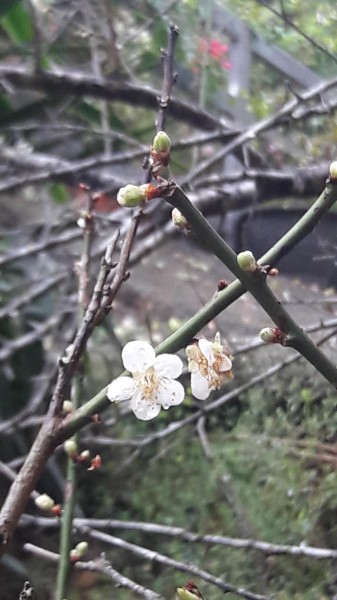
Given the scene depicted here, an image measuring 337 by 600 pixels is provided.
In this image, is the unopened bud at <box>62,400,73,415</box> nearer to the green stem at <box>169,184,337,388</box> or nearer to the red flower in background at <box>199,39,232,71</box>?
the green stem at <box>169,184,337,388</box>

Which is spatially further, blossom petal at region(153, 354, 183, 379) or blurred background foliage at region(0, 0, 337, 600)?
blurred background foliage at region(0, 0, 337, 600)

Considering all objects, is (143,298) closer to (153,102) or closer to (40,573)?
(153,102)

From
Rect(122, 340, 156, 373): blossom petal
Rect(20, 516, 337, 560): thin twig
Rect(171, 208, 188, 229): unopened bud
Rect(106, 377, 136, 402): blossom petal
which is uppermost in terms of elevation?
Rect(171, 208, 188, 229): unopened bud

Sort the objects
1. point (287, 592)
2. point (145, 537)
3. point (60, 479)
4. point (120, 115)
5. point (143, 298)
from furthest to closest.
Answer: point (120, 115), point (143, 298), point (60, 479), point (145, 537), point (287, 592)

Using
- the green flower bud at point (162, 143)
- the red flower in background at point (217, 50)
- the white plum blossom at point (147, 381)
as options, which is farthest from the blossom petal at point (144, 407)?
the red flower in background at point (217, 50)

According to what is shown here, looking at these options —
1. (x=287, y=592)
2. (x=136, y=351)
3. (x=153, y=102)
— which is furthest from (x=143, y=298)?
(x=136, y=351)

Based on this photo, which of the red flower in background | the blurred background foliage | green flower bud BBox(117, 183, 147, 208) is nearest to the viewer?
green flower bud BBox(117, 183, 147, 208)

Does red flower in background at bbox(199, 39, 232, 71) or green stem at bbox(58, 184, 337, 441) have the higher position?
red flower in background at bbox(199, 39, 232, 71)

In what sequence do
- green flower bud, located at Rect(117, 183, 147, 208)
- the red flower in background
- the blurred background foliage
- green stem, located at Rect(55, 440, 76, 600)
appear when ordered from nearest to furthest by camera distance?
green flower bud, located at Rect(117, 183, 147, 208) < green stem, located at Rect(55, 440, 76, 600) < the blurred background foliage < the red flower in background

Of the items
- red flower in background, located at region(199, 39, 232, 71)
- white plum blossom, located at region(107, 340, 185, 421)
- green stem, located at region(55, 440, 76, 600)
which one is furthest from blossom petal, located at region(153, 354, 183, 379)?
red flower in background, located at region(199, 39, 232, 71)

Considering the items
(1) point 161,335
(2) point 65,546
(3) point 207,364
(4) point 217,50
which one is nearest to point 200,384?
A: (3) point 207,364
